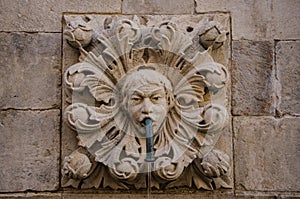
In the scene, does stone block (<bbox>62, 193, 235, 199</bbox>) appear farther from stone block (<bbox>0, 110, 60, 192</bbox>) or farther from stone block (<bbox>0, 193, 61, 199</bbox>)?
stone block (<bbox>0, 110, 60, 192</bbox>)

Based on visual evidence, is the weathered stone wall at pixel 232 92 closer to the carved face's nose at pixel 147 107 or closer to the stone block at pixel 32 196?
the stone block at pixel 32 196

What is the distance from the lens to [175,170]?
14.1 feet

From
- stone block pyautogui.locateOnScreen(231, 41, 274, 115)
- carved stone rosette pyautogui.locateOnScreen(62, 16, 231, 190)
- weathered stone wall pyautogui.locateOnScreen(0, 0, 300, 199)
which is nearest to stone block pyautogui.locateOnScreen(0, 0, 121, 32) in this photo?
weathered stone wall pyautogui.locateOnScreen(0, 0, 300, 199)

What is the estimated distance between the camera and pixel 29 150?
4.44m

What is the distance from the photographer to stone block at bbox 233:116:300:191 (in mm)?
4410

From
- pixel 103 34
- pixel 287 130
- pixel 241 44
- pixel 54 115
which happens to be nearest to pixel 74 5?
pixel 103 34

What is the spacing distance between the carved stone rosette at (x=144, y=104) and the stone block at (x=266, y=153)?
111 millimetres

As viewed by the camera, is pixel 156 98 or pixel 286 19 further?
pixel 286 19

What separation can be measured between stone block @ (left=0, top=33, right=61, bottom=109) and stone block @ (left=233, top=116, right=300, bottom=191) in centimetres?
95

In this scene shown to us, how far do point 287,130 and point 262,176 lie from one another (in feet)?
0.88

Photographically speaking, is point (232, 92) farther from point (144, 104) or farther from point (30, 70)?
point (30, 70)

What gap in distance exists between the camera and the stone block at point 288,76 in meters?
4.51

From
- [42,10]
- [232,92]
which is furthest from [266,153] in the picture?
[42,10]

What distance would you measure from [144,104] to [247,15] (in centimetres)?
76
